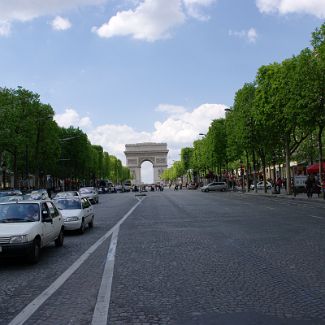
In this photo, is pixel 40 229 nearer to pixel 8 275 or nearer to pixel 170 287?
pixel 8 275

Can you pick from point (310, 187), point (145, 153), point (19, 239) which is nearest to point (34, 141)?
point (310, 187)

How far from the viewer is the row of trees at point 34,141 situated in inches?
1946

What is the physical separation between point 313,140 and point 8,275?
204 feet

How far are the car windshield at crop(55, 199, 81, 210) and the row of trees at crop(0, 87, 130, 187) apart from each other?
2686 cm

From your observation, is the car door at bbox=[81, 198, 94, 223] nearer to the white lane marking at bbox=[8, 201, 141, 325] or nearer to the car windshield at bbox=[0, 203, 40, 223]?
the car windshield at bbox=[0, 203, 40, 223]

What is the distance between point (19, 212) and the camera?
46.2 ft

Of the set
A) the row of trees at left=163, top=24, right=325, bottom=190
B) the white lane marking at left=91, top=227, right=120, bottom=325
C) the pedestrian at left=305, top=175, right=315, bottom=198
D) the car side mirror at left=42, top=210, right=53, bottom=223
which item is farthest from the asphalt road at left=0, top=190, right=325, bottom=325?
the pedestrian at left=305, top=175, right=315, bottom=198

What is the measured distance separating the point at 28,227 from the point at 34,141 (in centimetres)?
5461

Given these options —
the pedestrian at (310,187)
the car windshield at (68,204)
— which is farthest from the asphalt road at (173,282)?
the pedestrian at (310,187)

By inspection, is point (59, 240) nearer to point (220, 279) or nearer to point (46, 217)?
point (46, 217)

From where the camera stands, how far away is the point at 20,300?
27.7 ft

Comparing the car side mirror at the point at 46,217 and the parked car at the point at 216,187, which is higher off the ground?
the parked car at the point at 216,187

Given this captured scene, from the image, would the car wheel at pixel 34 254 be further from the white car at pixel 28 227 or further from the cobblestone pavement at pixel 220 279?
the cobblestone pavement at pixel 220 279

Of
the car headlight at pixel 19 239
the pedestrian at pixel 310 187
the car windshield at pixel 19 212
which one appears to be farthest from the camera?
the pedestrian at pixel 310 187
